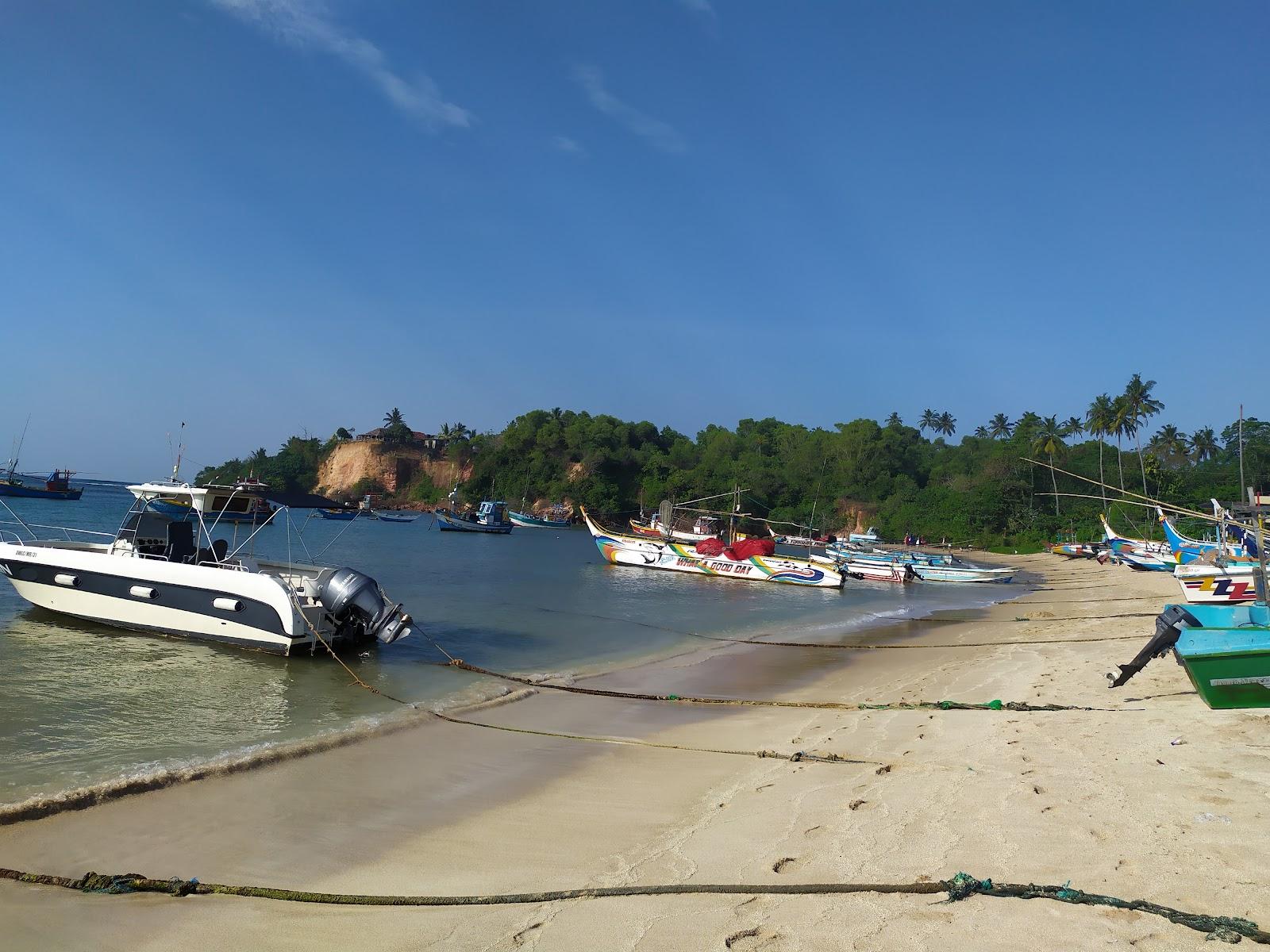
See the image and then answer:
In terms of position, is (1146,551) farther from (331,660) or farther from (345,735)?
(345,735)

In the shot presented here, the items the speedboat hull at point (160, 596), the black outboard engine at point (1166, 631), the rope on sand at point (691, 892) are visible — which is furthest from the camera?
the speedboat hull at point (160, 596)

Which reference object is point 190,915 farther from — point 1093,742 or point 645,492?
point 645,492

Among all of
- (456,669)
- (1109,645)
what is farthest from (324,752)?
(1109,645)

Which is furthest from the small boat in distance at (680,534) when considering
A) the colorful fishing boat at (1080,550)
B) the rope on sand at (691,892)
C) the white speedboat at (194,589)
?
the rope on sand at (691,892)

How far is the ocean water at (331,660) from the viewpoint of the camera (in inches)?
380

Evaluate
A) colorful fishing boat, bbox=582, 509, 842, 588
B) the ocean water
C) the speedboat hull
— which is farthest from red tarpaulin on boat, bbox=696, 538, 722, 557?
the speedboat hull

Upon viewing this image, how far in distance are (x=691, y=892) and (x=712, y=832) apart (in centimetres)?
146

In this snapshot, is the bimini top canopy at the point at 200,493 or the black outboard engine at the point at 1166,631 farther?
the bimini top canopy at the point at 200,493

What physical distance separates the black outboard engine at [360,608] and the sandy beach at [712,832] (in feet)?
15.7

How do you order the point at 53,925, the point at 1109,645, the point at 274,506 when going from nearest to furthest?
1. the point at 53,925
2. the point at 1109,645
3. the point at 274,506

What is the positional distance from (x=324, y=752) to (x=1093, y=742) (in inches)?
342

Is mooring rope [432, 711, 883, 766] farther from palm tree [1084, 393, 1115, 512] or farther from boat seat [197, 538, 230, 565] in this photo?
palm tree [1084, 393, 1115, 512]

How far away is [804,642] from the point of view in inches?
835

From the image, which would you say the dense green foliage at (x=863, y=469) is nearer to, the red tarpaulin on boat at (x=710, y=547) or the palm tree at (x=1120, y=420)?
the palm tree at (x=1120, y=420)
